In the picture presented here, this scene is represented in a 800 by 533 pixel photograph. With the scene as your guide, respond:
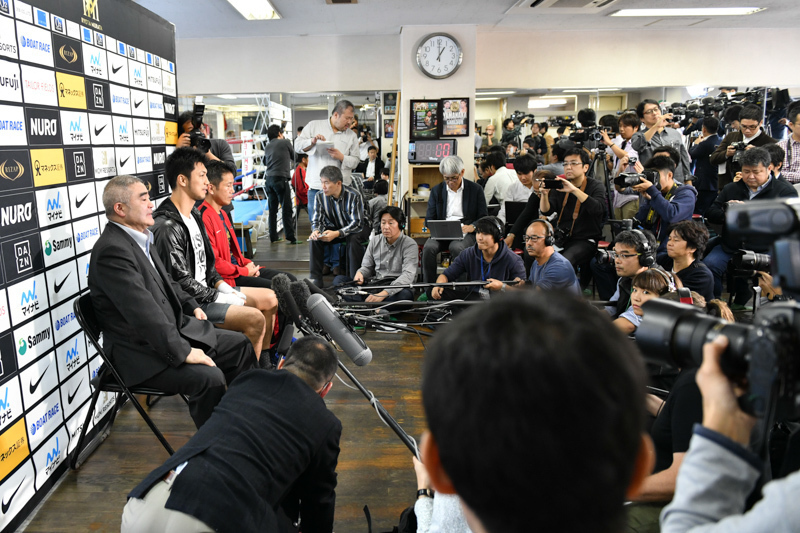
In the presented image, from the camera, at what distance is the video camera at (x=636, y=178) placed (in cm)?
420

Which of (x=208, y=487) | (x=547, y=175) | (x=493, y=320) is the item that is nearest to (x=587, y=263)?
(x=547, y=175)

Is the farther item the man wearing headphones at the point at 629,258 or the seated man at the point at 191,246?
the man wearing headphones at the point at 629,258

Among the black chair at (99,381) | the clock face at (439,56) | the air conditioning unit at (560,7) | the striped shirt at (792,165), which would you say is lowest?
the black chair at (99,381)

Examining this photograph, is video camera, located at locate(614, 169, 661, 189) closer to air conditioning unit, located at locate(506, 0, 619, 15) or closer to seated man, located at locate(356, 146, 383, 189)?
air conditioning unit, located at locate(506, 0, 619, 15)

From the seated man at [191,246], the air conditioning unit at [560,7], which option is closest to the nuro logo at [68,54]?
the seated man at [191,246]

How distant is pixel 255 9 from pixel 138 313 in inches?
171

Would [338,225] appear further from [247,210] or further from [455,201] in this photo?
[247,210]

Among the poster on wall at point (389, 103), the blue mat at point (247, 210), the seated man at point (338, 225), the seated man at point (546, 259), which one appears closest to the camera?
the seated man at point (546, 259)

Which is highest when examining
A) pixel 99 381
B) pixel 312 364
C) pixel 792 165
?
pixel 792 165

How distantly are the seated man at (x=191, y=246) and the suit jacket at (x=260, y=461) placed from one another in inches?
58.4

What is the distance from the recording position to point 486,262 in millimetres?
4176

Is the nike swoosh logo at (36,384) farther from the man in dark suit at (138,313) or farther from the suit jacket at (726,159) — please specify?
the suit jacket at (726,159)

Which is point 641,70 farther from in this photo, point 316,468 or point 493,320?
point 493,320

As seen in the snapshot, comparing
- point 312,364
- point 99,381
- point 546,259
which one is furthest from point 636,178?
point 99,381
